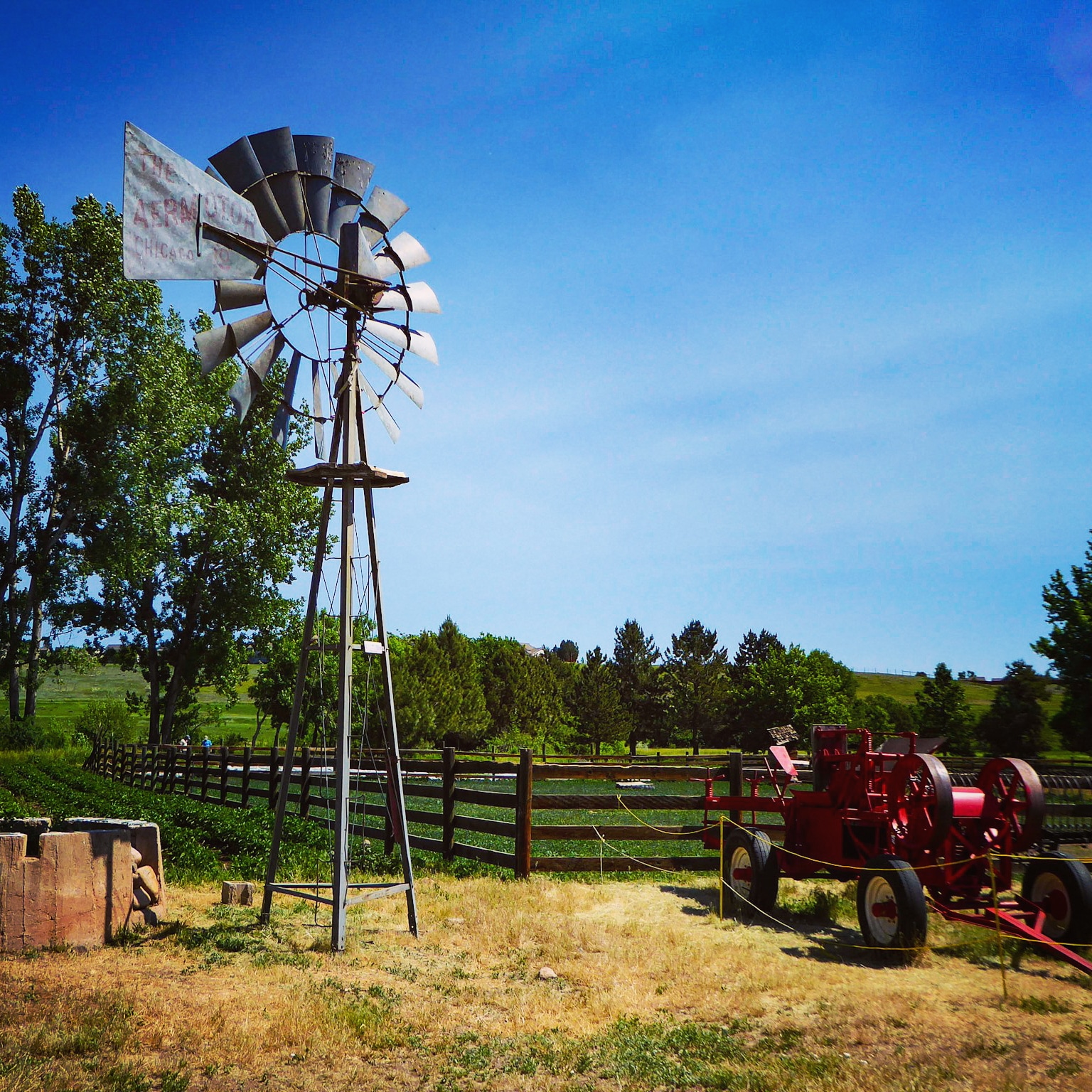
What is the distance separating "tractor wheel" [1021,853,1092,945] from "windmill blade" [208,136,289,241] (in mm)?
9171

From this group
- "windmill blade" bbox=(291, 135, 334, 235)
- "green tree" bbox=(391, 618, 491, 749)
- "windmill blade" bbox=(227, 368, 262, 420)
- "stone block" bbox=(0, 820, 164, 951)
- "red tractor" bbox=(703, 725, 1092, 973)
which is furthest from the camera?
"green tree" bbox=(391, 618, 491, 749)

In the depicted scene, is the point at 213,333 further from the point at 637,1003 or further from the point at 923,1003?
the point at 923,1003

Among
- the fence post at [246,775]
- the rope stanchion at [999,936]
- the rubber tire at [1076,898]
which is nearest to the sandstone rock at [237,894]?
the rope stanchion at [999,936]

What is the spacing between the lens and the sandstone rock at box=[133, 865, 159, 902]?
8375 mm

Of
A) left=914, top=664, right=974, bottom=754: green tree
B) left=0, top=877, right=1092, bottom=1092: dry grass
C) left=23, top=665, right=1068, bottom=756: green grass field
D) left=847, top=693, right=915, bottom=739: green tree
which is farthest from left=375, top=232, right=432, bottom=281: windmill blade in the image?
left=23, top=665, right=1068, bottom=756: green grass field

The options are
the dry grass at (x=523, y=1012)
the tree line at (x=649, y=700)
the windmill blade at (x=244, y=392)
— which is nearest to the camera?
the dry grass at (x=523, y=1012)

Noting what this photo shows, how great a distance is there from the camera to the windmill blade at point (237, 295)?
844cm

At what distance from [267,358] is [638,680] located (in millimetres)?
66711

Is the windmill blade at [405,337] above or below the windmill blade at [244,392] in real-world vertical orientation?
above

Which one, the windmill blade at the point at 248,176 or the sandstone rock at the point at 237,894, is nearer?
the windmill blade at the point at 248,176

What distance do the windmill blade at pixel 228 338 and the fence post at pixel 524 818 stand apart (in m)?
5.91

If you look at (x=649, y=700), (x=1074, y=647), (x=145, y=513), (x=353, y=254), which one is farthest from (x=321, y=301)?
(x=649, y=700)

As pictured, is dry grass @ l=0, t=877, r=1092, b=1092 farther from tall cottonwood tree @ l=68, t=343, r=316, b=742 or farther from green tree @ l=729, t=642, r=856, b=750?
green tree @ l=729, t=642, r=856, b=750

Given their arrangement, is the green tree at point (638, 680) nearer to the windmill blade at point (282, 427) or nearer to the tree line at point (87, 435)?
the tree line at point (87, 435)
